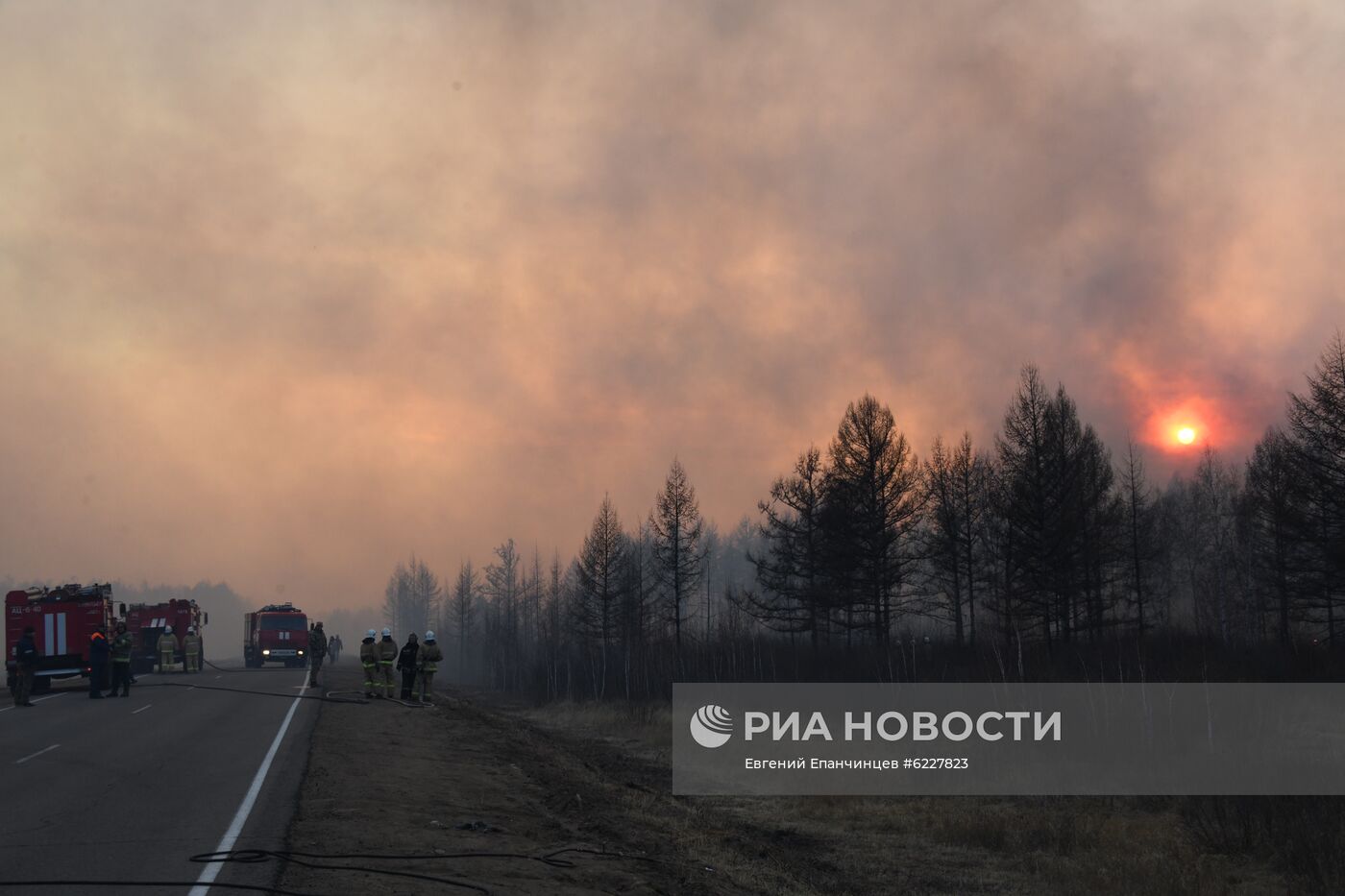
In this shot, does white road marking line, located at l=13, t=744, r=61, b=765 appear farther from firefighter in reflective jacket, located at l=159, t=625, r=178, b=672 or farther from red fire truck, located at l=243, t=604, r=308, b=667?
red fire truck, located at l=243, t=604, r=308, b=667

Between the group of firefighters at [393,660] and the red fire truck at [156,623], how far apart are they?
2209 centimetres

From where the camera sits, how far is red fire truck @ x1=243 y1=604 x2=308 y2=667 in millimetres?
56938

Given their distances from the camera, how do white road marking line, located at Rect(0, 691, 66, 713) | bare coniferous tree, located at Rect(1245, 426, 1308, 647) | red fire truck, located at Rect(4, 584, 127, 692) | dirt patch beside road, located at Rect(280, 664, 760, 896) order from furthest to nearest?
bare coniferous tree, located at Rect(1245, 426, 1308, 647) → red fire truck, located at Rect(4, 584, 127, 692) → white road marking line, located at Rect(0, 691, 66, 713) → dirt patch beside road, located at Rect(280, 664, 760, 896)

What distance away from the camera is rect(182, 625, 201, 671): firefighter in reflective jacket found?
1822 inches

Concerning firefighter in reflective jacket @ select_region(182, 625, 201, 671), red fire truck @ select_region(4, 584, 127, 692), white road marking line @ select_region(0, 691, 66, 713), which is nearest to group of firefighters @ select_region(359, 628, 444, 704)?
white road marking line @ select_region(0, 691, 66, 713)

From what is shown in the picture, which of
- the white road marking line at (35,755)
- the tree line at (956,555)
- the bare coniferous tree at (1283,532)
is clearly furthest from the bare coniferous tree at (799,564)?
the white road marking line at (35,755)

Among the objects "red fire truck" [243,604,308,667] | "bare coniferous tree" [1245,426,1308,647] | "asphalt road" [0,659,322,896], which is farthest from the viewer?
"red fire truck" [243,604,308,667]

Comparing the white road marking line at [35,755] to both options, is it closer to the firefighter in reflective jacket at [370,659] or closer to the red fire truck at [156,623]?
the firefighter in reflective jacket at [370,659]

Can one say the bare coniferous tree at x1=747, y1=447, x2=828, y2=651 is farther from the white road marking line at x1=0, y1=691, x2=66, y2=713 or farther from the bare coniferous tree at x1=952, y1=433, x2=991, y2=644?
the white road marking line at x1=0, y1=691, x2=66, y2=713

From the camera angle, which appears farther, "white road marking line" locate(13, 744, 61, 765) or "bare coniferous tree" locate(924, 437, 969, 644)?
"bare coniferous tree" locate(924, 437, 969, 644)

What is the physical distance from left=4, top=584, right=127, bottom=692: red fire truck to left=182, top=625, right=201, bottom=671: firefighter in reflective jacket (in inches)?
490

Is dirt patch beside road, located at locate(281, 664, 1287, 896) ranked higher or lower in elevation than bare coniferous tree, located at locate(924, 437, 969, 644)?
lower

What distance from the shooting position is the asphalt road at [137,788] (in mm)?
9398

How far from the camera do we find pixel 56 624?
32.9 meters
